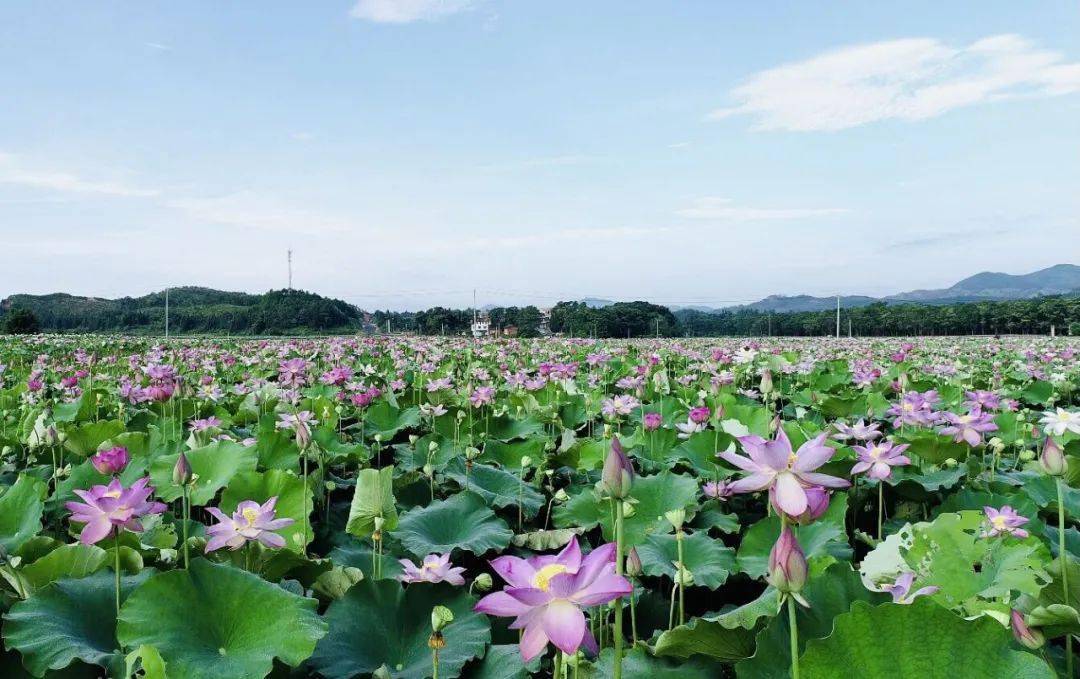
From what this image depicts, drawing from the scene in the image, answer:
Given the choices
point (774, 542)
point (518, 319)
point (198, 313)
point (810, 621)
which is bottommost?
point (774, 542)

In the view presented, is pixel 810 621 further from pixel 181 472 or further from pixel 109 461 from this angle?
pixel 109 461

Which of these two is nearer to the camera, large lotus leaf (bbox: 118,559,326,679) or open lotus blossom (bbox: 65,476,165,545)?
large lotus leaf (bbox: 118,559,326,679)

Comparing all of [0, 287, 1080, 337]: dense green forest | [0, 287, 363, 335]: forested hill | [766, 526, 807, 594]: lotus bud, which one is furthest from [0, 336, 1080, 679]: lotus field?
[0, 287, 363, 335]: forested hill

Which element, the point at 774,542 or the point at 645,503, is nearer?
the point at 774,542

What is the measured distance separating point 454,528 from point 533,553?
27 centimetres

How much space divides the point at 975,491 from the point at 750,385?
3.97m

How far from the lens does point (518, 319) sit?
2717cm

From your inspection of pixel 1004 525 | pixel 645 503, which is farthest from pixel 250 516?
pixel 1004 525

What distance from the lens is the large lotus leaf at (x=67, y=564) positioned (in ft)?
4.97

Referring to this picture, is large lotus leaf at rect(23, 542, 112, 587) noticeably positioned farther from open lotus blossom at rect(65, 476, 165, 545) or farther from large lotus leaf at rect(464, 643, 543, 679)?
large lotus leaf at rect(464, 643, 543, 679)

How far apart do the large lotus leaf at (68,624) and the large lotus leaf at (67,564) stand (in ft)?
0.14

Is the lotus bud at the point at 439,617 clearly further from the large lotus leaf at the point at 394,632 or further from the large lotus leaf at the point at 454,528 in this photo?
the large lotus leaf at the point at 454,528

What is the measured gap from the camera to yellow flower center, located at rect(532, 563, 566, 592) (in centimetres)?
86

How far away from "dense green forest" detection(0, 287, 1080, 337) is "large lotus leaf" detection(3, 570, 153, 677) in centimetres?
1988
